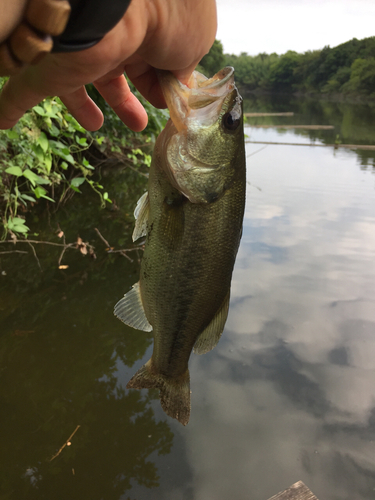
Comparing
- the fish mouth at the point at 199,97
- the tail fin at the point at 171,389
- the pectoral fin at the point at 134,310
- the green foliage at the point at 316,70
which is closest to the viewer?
the fish mouth at the point at 199,97

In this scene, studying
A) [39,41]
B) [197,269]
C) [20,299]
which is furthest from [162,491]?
[39,41]

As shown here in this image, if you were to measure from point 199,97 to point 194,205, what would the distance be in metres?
0.43

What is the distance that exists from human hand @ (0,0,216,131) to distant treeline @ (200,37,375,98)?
58.5 m

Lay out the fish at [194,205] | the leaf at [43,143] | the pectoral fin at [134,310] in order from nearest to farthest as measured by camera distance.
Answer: the fish at [194,205]
the pectoral fin at [134,310]
the leaf at [43,143]

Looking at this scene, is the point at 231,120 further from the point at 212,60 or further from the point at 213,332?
the point at 212,60

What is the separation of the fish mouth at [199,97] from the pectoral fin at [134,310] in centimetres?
82

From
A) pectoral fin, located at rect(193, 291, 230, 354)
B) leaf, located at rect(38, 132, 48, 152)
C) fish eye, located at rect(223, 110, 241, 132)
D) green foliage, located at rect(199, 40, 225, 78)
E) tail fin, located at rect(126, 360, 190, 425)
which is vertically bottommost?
tail fin, located at rect(126, 360, 190, 425)

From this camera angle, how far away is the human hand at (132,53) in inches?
35.5

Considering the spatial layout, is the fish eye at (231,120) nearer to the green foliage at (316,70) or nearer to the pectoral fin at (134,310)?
the pectoral fin at (134,310)

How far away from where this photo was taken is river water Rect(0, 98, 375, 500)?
9.96ft

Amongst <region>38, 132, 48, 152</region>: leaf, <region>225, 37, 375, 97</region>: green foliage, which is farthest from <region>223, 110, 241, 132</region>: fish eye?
<region>225, 37, 375, 97</region>: green foliage

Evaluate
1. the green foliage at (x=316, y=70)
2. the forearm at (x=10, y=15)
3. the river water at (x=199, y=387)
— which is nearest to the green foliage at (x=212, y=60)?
the green foliage at (x=316, y=70)

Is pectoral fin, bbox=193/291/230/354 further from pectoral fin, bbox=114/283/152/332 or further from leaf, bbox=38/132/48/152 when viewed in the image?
leaf, bbox=38/132/48/152

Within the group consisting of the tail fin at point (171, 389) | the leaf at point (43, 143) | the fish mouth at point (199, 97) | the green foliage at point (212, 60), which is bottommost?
the tail fin at point (171, 389)
